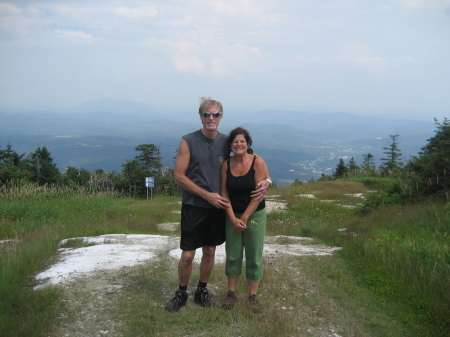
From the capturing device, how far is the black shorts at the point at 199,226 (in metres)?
3.99

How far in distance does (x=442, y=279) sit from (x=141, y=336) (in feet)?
11.8

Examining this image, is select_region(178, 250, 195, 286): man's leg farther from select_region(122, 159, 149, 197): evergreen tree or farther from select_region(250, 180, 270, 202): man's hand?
select_region(122, 159, 149, 197): evergreen tree

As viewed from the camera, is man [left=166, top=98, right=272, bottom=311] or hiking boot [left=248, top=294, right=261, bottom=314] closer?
man [left=166, top=98, right=272, bottom=311]

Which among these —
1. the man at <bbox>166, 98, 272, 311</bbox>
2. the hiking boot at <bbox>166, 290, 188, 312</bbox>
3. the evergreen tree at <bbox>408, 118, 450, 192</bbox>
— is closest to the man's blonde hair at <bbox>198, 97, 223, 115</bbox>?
the man at <bbox>166, 98, 272, 311</bbox>

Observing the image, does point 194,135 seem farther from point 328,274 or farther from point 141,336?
point 328,274

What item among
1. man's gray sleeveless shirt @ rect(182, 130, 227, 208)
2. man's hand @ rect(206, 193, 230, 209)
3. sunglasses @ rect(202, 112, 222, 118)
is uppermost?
sunglasses @ rect(202, 112, 222, 118)

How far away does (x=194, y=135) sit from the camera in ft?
13.1

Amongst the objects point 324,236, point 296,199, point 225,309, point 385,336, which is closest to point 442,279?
point 385,336

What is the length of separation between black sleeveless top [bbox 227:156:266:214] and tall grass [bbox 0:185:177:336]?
7.14 ft

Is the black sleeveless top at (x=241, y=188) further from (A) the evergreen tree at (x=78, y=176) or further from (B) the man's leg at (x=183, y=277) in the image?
(A) the evergreen tree at (x=78, y=176)

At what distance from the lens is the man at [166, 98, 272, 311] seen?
12.8 feet

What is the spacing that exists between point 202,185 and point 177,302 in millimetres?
1311

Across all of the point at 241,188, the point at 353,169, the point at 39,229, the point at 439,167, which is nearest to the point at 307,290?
the point at 241,188

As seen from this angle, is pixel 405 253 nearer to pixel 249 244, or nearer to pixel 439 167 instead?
pixel 249 244
